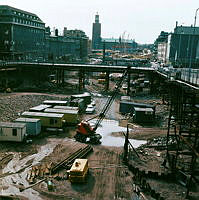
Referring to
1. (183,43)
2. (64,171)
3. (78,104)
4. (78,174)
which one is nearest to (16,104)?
(78,104)

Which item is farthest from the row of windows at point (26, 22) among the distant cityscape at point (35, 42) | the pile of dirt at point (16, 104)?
the pile of dirt at point (16, 104)

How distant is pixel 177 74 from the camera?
3064 centimetres

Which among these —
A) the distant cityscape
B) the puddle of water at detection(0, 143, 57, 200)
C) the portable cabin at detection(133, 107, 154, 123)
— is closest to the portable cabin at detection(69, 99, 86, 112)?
the portable cabin at detection(133, 107, 154, 123)

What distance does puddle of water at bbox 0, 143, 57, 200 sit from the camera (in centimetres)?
1888

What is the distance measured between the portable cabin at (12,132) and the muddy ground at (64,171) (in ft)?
2.11

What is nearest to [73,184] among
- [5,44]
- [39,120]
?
[39,120]

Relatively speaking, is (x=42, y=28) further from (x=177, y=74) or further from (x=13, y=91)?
(x=177, y=74)

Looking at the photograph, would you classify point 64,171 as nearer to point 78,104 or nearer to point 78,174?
point 78,174

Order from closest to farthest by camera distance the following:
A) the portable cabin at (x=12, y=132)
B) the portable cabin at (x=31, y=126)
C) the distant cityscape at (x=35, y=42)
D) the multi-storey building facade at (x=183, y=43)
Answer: the portable cabin at (x=12, y=132) → the portable cabin at (x=31, y=126) → the distant cityscape at (x=35, y=42) → the multi-storey building facade at (x=183, y=43)

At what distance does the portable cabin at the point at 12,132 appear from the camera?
28000 millimetres

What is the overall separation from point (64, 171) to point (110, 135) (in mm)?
11724

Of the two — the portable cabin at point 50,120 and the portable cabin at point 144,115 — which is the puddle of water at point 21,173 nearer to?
the portable cabin at point 50,120

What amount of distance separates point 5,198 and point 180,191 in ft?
44.2

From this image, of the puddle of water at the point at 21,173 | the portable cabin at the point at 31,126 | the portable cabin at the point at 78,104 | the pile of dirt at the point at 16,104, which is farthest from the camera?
the portable cabin at the point at 78,104
